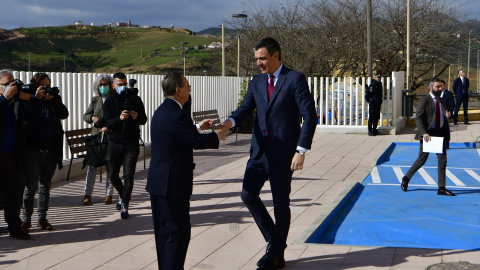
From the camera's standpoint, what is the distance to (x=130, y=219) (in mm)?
8406

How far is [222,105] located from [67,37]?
154 meters

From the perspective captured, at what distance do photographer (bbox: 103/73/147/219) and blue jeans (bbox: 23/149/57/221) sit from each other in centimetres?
97

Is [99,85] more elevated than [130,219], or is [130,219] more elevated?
[99,85]

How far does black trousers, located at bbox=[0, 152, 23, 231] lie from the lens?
286 inches

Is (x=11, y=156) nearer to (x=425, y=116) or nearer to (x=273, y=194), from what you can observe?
(x=273, y=194)

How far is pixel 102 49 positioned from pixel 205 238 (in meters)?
162

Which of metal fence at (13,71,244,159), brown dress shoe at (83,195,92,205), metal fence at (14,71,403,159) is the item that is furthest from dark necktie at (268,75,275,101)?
metal fence at (14,71,403,159)

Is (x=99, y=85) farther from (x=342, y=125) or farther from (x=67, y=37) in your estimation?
(x=67, y=37)

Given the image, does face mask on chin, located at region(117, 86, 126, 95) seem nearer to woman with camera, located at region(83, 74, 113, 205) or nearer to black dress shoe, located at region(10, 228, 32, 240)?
woman with camera, located at region(83, 74, 113, 205)

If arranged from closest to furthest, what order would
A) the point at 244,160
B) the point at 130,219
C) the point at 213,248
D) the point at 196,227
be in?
the point at 213,248
the point at 196,227
the point at 130,219
the point at 244,160

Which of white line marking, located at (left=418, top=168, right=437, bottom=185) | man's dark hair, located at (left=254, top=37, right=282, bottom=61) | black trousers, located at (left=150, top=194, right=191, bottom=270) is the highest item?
man's dark hair, located at (left=254, top=37, right=282, bottom=61)

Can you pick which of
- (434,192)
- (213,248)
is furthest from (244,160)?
(213,248)

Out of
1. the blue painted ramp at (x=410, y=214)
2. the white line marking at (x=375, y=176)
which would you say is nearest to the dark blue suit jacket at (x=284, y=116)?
the blue painted ramp at (x=410, y=214)

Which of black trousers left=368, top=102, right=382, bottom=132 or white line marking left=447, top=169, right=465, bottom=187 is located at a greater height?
black trousers left=368, top=102, right=382, bottom=132
